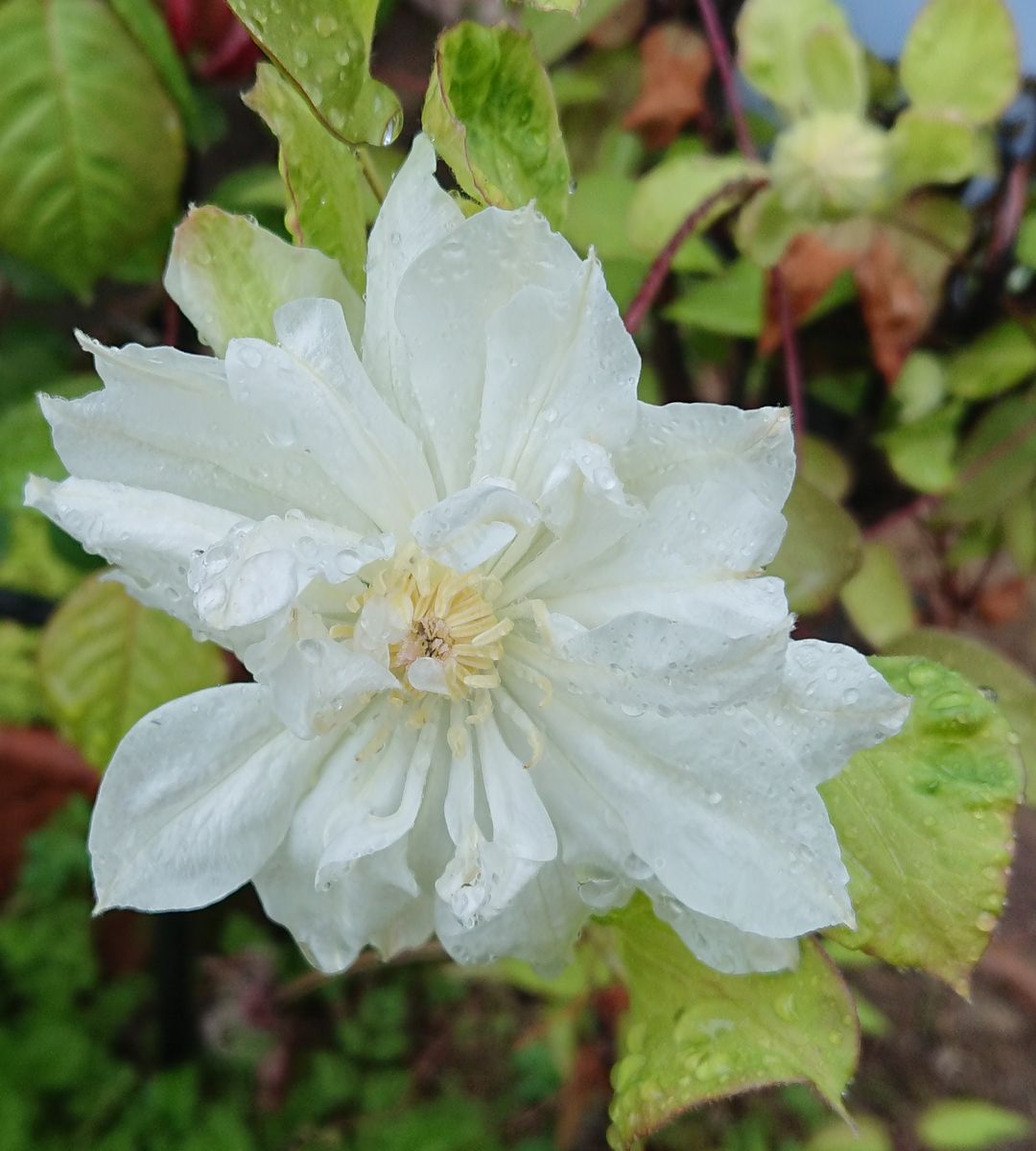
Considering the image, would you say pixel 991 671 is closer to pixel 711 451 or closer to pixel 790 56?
pixel 711 451

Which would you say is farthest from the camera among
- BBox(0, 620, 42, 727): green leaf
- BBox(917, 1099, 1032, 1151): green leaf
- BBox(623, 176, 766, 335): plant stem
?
BBox(0, 620, 42, 727): green leaf

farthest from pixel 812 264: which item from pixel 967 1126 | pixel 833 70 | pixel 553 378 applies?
pixel 967 1126

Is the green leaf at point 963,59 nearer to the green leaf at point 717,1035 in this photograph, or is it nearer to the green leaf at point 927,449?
the green leaf at point 927,449

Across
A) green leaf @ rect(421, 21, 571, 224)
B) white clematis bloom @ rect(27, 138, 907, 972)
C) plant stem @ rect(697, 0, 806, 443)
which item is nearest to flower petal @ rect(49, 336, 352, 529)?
white clematis bloom @ rect(27, 138, 907, 972)

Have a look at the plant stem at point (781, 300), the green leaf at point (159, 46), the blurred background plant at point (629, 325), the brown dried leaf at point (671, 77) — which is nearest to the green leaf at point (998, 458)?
the blurred background plant at point (629, 325)

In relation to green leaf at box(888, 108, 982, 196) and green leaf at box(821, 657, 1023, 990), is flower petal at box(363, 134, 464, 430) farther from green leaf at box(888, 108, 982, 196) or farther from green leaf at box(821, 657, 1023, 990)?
green leaf at box(888, 108, 982, 196)
